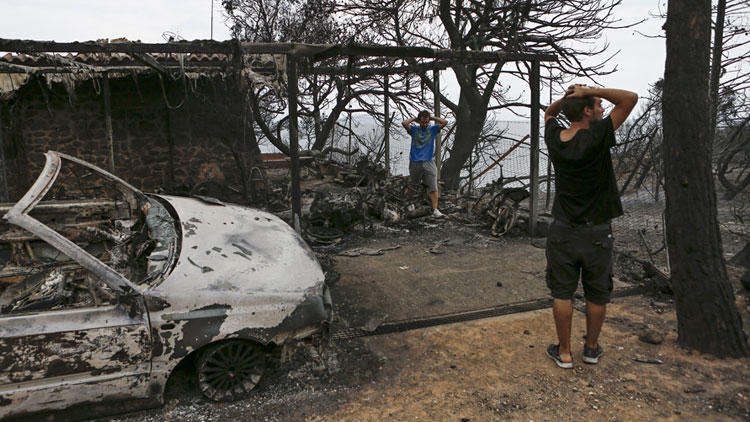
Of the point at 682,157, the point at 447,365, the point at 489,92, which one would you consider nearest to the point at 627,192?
the point at 489,92

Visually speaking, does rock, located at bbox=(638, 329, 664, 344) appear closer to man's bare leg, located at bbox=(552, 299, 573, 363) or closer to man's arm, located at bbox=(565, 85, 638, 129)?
man's bare leg, located at bbox=(552, 299, 573, 363)

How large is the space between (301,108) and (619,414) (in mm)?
14178

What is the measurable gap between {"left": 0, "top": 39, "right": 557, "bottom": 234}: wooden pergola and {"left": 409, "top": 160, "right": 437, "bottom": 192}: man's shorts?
189 centimetres

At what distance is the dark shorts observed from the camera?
345cm

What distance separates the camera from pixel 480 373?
360cm

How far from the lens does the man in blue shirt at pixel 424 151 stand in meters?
8.65

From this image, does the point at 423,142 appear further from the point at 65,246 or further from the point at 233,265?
the point at 65,246

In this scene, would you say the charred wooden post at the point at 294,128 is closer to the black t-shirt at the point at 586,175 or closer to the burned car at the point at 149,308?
the burned car at the point at 149,308

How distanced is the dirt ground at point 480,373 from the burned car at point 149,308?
1.13 feet

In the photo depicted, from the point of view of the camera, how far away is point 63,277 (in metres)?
3.50

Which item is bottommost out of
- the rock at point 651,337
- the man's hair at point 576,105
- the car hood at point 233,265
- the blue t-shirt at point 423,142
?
the rock at point 651,337

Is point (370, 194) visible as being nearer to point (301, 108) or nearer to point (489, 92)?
point (489, 92)

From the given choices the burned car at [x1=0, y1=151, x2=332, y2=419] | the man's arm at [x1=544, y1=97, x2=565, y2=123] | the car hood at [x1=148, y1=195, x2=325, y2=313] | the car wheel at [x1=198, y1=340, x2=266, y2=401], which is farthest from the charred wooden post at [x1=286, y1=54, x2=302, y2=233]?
the man's arm at [x1=544, y1=97, x2=565, y2=123]

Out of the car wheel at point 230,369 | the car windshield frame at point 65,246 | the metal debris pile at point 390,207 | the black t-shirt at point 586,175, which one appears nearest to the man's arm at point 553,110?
the black t-shirt at point 586,175
